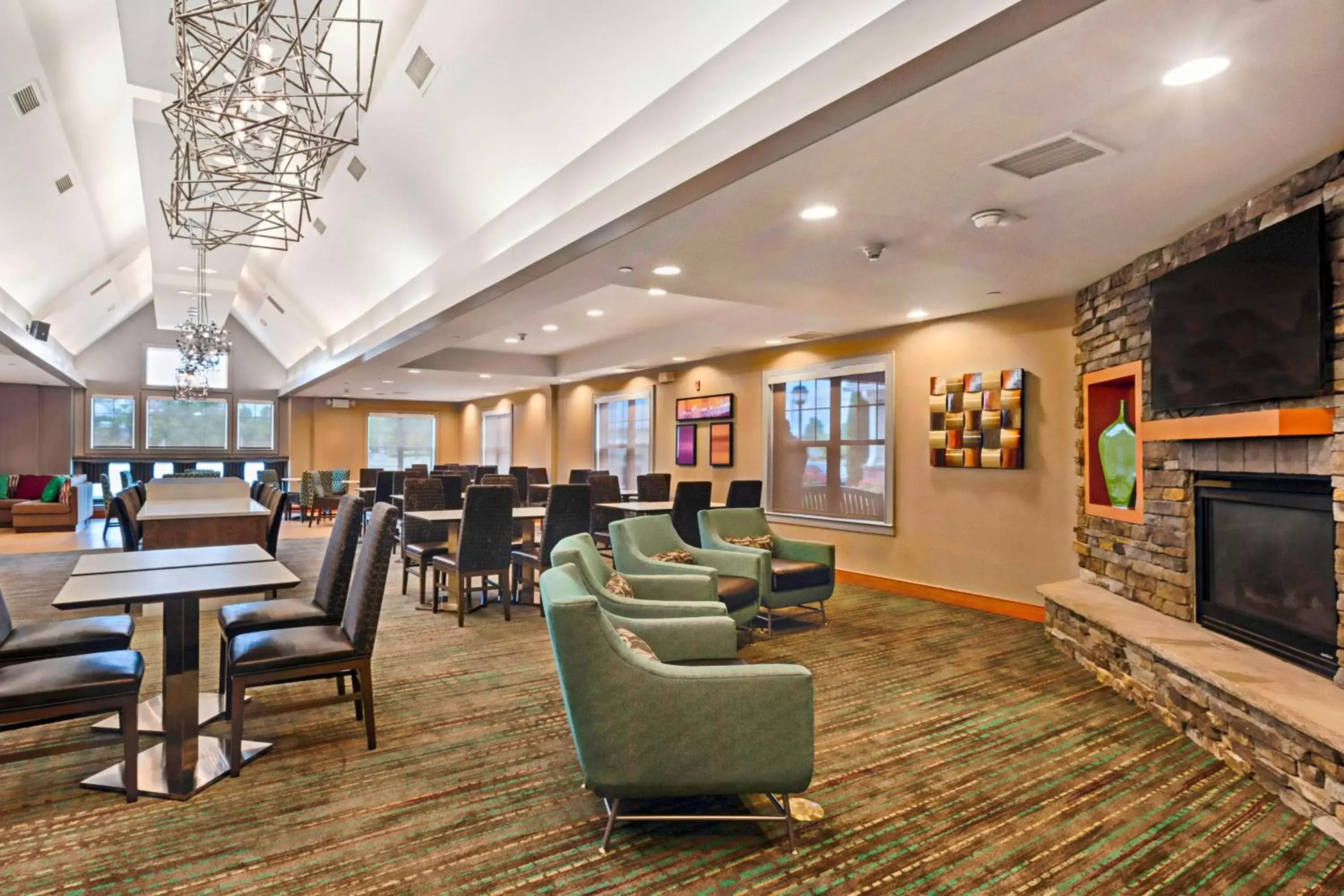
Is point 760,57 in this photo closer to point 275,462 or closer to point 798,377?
point 798,377

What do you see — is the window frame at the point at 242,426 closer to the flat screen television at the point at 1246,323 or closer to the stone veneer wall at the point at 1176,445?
the stone veneer wall at the point at 1176,445

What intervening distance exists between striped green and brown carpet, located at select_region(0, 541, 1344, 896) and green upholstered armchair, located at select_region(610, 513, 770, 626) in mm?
873

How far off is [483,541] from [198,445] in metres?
12.1

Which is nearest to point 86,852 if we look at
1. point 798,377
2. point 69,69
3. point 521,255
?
point 521,255

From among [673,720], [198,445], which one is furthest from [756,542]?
[198,445]

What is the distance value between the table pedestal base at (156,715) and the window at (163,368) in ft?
40.8

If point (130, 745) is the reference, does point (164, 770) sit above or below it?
below

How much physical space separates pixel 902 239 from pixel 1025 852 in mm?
2985

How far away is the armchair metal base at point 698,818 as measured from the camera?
89.0 inches

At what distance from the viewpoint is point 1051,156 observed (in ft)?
9.31

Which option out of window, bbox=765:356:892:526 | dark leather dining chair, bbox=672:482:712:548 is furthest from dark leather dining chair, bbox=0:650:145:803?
window, bbox=765:356:892:526

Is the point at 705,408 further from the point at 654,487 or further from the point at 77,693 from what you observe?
the point at 77,693

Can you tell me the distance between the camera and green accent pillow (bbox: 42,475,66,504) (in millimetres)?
11016

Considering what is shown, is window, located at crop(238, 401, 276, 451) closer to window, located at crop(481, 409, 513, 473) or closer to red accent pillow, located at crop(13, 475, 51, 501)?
red accent pillow, located at crop(13, 475, 51, 501)
